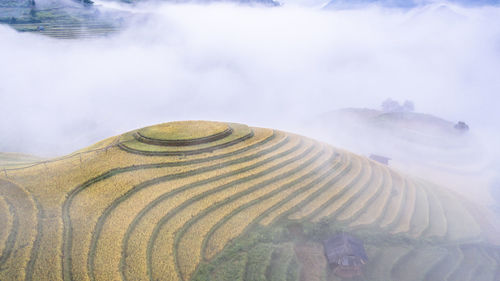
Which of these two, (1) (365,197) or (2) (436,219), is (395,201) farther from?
(2) (436,219)

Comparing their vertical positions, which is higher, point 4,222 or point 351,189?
point 4,222

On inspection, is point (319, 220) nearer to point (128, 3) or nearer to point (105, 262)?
point (105, 262)

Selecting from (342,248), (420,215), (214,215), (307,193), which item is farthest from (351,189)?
(214,215)

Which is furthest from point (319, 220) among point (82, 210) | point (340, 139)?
point (340, 139)

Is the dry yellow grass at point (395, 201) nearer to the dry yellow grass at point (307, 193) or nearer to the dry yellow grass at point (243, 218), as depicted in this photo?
the dry yellow grass at point (307, 193)

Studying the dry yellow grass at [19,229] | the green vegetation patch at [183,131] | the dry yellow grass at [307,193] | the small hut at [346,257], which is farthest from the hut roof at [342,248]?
the dry yellow grass at [19,229]

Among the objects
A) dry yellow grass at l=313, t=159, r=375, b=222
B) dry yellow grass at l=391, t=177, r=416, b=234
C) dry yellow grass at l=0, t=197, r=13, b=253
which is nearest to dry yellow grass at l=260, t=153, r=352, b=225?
dry yellow grass at l=313, t=159, r=375, b=222

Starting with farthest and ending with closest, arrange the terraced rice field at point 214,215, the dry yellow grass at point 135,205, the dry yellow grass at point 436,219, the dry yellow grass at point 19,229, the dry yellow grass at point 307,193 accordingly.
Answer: the dry yellow grass at point 436,219 → the dry yellow grass at point 307,193 → the terraced rice field at point 214,215 → the dry yellow grass at point 135,205 → the dry yellow grass at point 19,229

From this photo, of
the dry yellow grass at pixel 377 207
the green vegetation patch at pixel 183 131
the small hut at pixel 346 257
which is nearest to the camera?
the small hut at pixel 346 257
